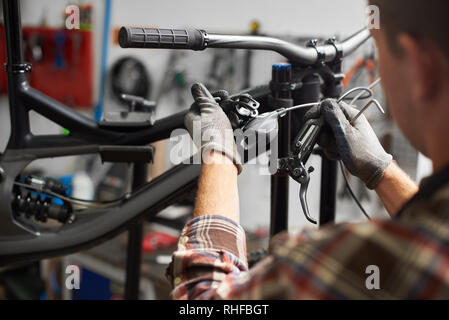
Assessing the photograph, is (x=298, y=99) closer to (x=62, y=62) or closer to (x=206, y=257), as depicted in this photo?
(x=206, y=257)

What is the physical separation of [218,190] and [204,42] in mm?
289

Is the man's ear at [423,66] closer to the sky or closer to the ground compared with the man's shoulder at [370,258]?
closer to the sky

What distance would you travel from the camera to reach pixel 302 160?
36.2 inches

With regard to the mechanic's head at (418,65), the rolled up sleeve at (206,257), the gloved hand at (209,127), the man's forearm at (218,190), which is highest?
the mechanic's head at (418,65)

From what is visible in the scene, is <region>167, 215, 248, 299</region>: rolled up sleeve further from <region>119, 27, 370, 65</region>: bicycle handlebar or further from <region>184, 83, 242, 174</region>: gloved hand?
<region>119, 27, 370, 65</region>: bicycle handlebar

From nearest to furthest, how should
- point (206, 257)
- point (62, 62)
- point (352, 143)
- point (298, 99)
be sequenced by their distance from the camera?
point (206, 257) → point (352, 143) → point (298, 99) → point (62, 62)

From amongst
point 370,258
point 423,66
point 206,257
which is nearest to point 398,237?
point 370,258

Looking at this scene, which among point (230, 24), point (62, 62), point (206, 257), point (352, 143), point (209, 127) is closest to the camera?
point (206, 257)

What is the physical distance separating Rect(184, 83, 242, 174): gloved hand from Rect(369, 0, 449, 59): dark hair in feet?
1.13

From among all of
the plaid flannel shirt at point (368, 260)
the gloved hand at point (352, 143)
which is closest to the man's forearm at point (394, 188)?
the gloved hand at point (352, 143)

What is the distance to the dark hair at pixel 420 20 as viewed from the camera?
0.53 m

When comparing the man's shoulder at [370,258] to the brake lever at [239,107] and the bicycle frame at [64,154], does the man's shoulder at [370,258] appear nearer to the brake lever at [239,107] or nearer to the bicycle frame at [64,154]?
the brake lever at [239,107]
